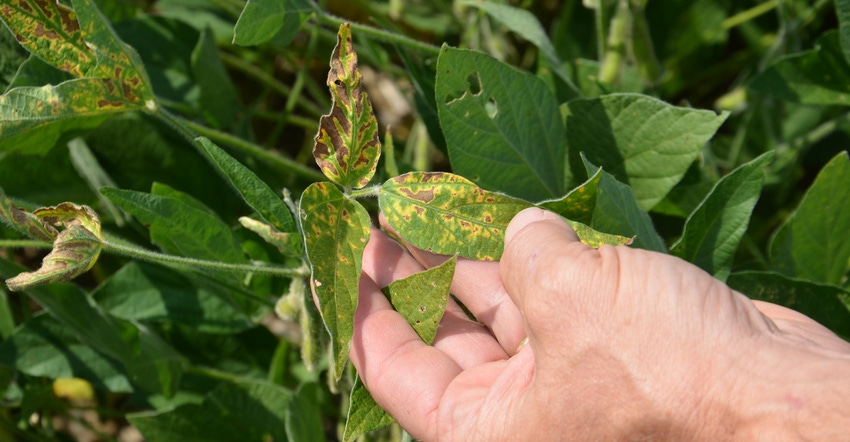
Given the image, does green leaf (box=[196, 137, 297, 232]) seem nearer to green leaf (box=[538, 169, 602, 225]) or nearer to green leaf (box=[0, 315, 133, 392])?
green leaf (box=[538, 169, 602, 225])

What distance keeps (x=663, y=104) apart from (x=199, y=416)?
1.14 metres

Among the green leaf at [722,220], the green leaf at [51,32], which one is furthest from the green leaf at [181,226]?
the green leaf at [722,220]

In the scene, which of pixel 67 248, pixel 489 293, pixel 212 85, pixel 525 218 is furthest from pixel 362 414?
pixel 212 85

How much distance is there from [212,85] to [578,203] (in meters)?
1.03

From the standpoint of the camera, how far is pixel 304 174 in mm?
1738

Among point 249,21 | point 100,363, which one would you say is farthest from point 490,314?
point 100,363

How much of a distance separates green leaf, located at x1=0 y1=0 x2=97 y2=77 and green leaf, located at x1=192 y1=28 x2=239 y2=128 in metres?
0.44

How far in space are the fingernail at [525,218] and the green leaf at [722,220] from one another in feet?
0.92

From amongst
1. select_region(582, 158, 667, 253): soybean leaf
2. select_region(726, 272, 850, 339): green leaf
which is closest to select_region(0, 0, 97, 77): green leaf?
select_region(582, 158, 667, 253): soybean leaf

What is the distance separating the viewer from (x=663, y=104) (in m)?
1.42

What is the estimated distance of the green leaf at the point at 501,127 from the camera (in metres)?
1.38

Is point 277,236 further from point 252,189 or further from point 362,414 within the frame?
point 362,414

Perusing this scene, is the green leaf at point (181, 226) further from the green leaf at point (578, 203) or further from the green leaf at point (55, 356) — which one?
the green leaf at point (578, 203)

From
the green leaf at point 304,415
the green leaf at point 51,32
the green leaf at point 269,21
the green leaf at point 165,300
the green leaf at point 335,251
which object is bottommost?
the green leaf at point 304,415
